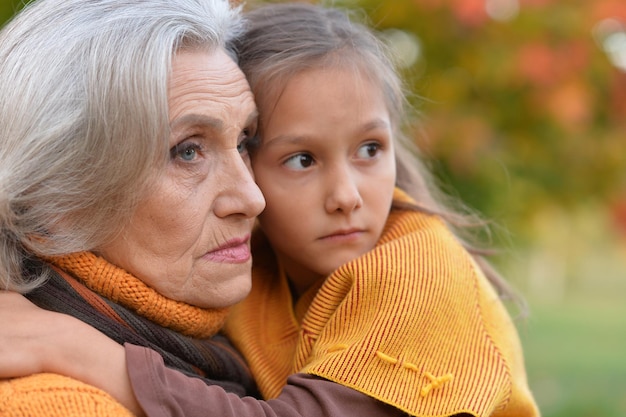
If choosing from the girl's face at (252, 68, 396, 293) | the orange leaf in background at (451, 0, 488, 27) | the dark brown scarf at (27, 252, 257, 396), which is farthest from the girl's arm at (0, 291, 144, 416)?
the orange leaf in background at (451, 0, 488, 27)

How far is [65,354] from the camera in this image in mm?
2172

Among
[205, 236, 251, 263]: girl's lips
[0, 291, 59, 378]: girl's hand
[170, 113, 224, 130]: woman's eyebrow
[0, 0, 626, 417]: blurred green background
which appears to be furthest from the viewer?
[0, 0, 626, 417]: blurred green background

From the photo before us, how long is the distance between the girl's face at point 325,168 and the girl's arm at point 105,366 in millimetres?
716

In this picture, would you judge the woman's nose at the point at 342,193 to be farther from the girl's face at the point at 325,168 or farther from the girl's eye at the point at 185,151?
the girl's eye at the point at 185,151

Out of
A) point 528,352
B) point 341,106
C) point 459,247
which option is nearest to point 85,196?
point 341,106

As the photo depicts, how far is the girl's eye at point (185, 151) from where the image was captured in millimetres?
2430

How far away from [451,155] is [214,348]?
10.2ft

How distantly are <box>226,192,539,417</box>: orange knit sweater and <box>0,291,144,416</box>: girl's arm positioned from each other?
0.51m

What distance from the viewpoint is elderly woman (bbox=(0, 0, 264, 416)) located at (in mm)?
2301

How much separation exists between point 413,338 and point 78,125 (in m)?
1.02

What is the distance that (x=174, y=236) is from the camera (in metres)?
2.45

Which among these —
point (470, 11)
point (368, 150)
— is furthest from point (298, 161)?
point (470, 11)

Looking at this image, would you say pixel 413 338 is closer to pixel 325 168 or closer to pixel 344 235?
pixel 344 235

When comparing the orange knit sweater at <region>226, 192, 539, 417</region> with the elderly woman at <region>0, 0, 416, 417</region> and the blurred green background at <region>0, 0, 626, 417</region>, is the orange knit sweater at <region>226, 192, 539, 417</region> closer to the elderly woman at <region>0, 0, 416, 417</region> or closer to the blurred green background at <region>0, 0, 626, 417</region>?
the elderly woman at <region>0, 0, 416, 417</region>
